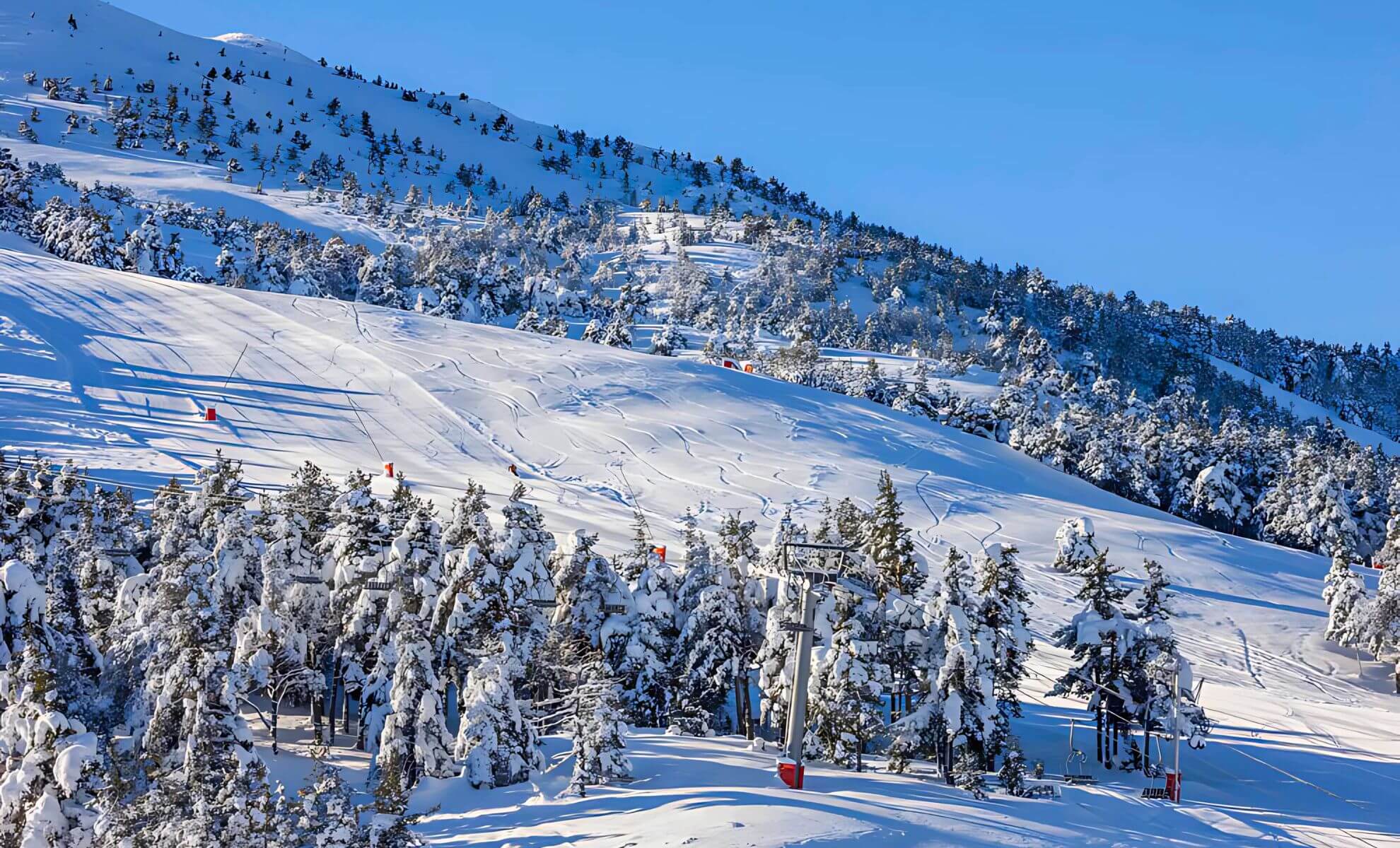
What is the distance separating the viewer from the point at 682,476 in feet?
210

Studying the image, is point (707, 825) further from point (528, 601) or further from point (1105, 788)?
point (1105, 788)

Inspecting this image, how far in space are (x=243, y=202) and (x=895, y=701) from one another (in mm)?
155893

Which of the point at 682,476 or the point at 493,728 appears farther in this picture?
the point at 682,476

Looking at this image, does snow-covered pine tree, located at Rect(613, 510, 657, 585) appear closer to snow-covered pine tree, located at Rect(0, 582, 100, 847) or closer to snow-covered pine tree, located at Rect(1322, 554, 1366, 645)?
snow-covered pine tree, located at Rect(0, 582, 100, 847)

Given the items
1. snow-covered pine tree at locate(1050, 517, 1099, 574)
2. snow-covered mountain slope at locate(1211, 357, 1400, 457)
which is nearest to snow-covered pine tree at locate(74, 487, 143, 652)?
snow-covered pine tree at locate(1050, 517, 1099, 574)

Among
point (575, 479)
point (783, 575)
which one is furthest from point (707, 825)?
point (575, 479)

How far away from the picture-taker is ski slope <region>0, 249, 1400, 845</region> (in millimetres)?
24344

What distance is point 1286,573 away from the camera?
200 feet

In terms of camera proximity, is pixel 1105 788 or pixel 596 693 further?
pixel 1105 788

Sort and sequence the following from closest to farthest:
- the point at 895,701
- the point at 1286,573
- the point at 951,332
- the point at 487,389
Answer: the point at 895,701 → the point at 1286,573 → the point at 487,389 → the point at 951,332

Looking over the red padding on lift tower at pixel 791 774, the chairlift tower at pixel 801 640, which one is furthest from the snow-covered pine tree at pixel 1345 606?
the red padding on lift tower at pixel 791 774

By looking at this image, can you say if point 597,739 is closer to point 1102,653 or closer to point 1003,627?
point 1003,627

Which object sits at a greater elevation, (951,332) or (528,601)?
(951,332)

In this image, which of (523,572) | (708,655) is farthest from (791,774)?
(708,655)
